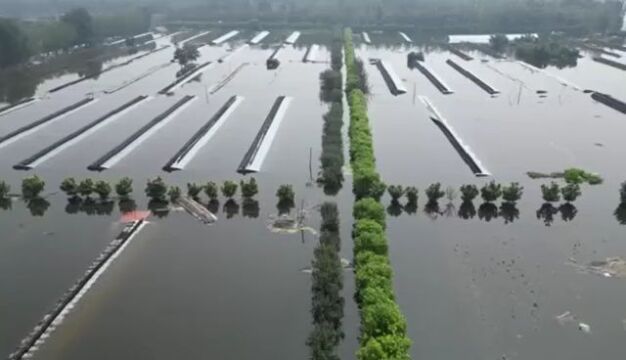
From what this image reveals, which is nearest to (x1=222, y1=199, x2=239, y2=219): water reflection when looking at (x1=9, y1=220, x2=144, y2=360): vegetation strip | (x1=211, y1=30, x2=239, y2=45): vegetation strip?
(x1=9, y1=220, x2=144, y2=360): vegetation strip

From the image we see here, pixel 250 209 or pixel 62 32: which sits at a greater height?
pixel 62 32

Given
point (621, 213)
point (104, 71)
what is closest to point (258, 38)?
point (104, 71)

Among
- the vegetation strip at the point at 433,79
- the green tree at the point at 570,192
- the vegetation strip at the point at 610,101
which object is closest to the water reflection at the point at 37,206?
the green tree at the point at 570,192

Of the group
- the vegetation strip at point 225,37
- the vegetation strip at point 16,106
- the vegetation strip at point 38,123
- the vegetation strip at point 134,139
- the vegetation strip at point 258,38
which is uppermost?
the vegetation strip at point 225,37

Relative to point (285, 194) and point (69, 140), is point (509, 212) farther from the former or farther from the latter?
point (69, 140)

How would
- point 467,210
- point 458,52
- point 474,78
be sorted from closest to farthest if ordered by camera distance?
point 467,210
point 474,78
point 458,52

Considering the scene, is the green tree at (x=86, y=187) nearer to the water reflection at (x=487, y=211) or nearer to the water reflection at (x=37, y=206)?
the water reflection at (x=37, y=206)
